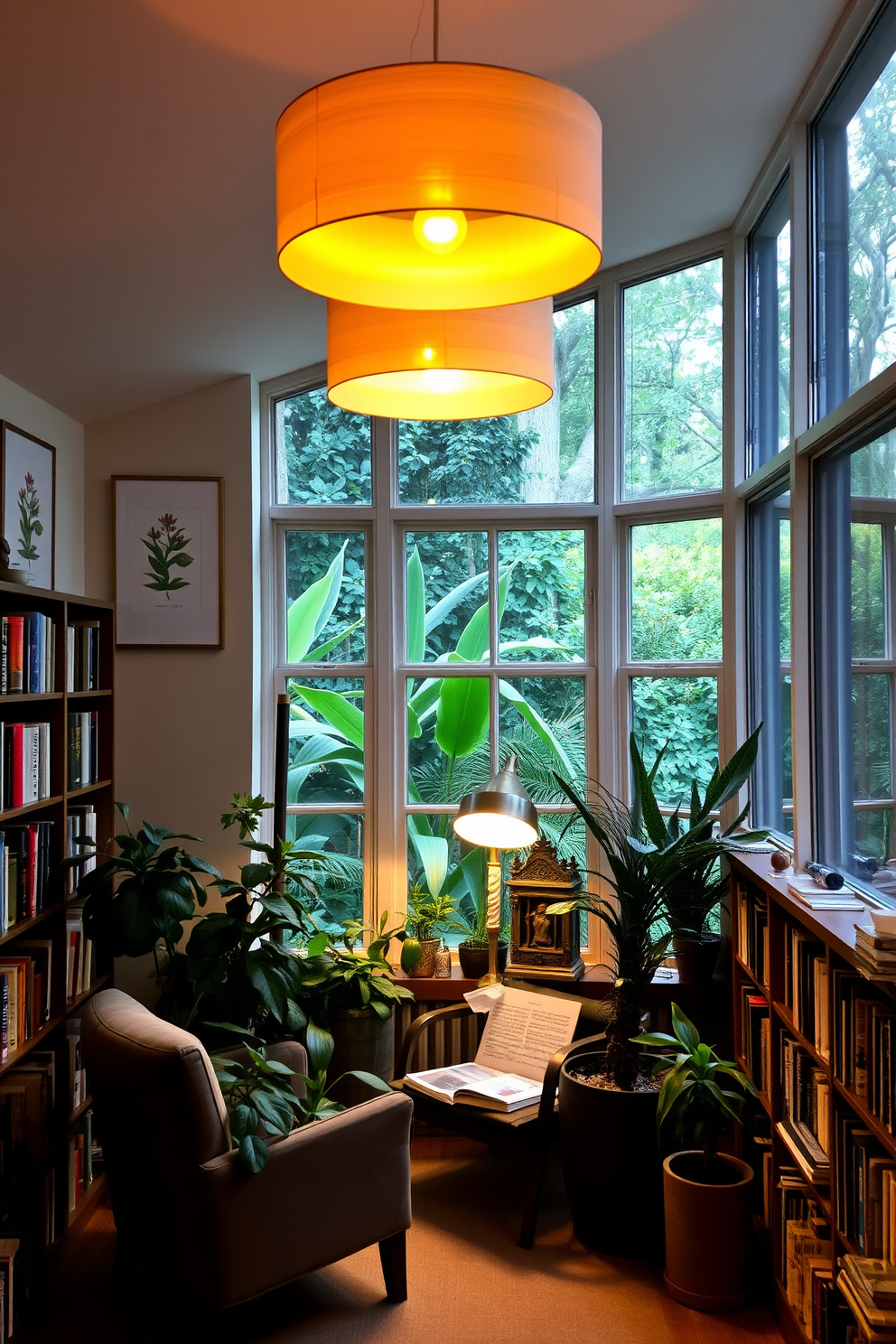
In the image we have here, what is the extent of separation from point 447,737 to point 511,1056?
1360 millimetres

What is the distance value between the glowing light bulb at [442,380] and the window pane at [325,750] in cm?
A: 261

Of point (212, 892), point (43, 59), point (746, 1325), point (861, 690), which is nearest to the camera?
point (43, 59)

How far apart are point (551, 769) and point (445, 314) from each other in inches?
115

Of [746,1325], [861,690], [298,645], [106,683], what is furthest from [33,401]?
[746,1325]

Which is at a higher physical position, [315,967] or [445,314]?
[445,314]

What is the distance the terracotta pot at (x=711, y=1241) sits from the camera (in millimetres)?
3070

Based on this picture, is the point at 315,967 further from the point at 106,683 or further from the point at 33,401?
the point at 33,401

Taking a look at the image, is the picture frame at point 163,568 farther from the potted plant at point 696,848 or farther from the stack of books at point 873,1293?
the stack of books at point 873,1293

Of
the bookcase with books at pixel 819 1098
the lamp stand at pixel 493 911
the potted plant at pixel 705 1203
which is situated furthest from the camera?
the lamp stand at pixel 493 911

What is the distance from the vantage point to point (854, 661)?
2926mm

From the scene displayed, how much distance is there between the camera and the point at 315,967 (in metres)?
4.02

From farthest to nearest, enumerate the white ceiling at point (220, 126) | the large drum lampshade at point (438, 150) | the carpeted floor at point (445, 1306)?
the carpeted floor at point (445, 1306) < the white ceiling at point (220, 126) < the large drum lampshade at point (438, 150)

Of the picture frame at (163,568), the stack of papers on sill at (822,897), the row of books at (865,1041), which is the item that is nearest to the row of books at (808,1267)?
the row of books at (865,1041)

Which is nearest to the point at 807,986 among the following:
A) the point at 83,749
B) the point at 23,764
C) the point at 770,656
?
the point at 770,656
